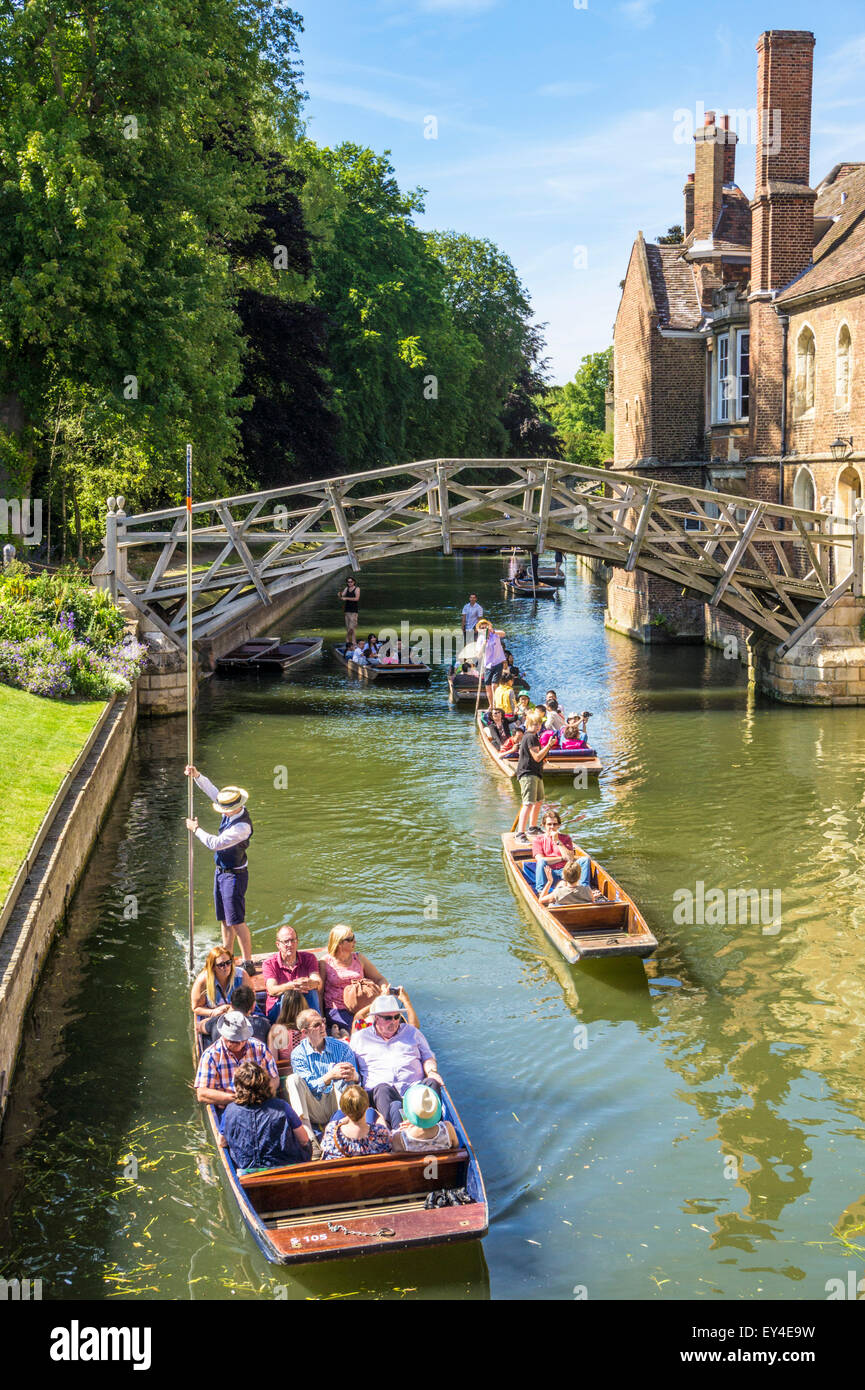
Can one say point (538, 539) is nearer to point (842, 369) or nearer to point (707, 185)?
point (842, 369)

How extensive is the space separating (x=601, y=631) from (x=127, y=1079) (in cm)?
2734

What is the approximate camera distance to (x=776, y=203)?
2764cm

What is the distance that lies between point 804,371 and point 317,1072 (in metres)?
22.0

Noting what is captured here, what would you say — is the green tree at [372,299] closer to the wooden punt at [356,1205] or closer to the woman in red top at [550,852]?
the woman in red top at [550,852]

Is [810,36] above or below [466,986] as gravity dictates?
above

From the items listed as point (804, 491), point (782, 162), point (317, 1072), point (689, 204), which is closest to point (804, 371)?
point (804, 491)

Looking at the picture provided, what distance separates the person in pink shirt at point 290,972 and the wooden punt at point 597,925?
8.29 ft

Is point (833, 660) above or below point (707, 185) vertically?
below

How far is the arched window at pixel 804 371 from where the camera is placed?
26750mm

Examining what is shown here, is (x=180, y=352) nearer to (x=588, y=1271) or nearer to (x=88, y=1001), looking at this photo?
(x=88, y=1001)

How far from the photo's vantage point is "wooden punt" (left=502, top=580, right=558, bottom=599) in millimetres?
44938

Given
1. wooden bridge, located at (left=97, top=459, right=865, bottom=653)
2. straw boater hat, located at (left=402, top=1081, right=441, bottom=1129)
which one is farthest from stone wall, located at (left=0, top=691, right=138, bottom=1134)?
wooden bridge, located at (left=97, top=459, right=865, bottom=653)

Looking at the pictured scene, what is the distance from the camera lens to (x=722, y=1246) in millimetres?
7723

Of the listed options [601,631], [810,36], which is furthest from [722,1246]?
[601,631]
